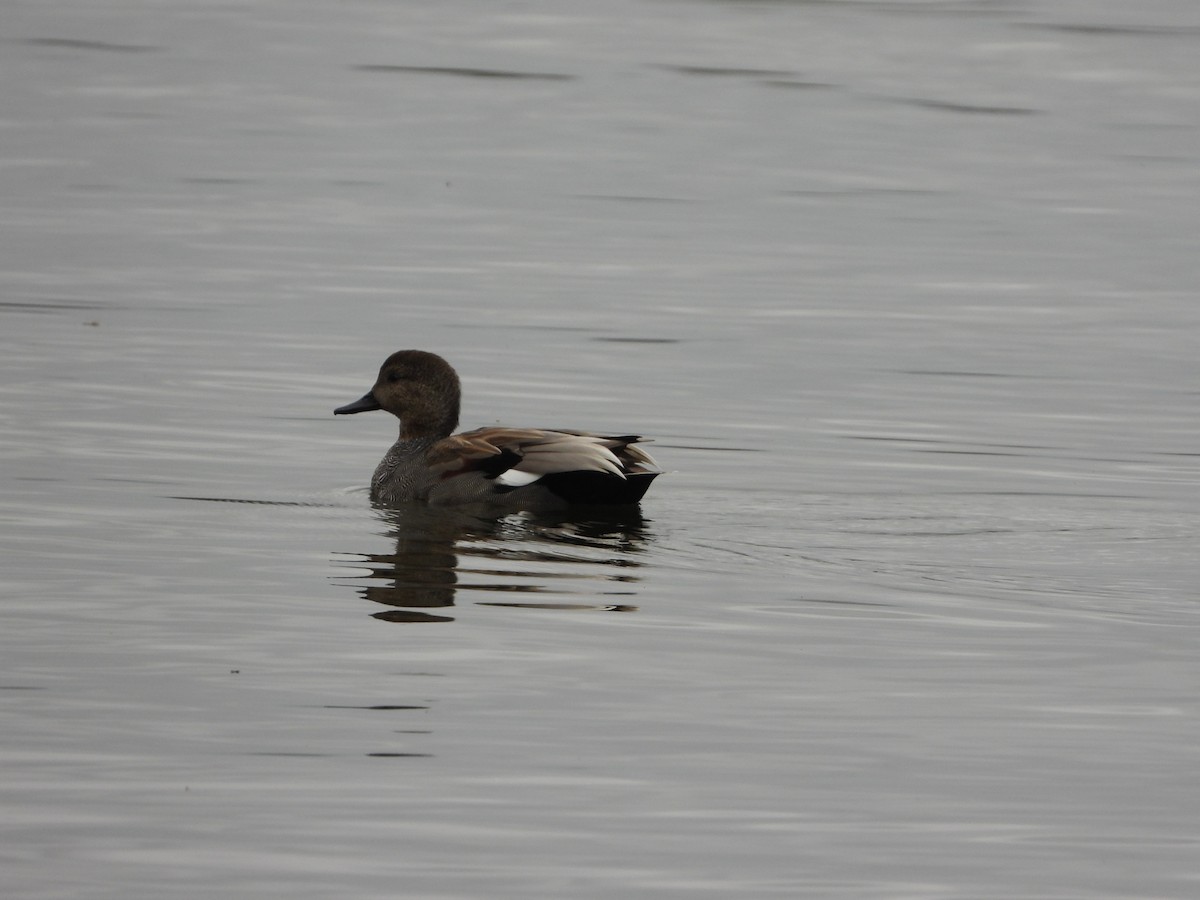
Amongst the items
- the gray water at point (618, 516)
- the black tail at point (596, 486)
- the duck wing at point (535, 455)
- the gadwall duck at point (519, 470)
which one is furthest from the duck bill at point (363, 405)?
the black tail at point (596, 486)

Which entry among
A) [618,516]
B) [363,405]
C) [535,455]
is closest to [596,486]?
[618,516]

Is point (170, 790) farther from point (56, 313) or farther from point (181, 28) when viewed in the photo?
point (181, 28)

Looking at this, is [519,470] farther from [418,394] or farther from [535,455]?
[418,394]

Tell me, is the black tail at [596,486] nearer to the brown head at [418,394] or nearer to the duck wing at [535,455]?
the duck wing at [535,455]

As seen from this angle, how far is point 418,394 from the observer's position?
1155cm

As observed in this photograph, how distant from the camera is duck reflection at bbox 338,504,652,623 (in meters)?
8.31

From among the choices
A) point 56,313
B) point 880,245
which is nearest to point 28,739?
point 56,313

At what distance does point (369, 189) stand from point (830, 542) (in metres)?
11.4

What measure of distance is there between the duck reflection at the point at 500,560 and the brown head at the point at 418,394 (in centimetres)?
111

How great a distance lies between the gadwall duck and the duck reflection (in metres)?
0.08

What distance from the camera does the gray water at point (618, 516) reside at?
5.83 m

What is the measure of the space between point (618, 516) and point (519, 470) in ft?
1.54

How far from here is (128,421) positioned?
12.1 metres

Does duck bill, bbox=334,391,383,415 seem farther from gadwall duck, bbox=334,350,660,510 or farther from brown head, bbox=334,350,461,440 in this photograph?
gadwall duck, bbox=334,350,660,510
